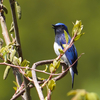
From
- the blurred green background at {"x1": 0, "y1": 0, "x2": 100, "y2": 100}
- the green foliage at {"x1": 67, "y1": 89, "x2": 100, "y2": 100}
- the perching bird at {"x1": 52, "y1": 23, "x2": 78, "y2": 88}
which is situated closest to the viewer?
the green foliage at {"x1": 67, "y1": 89, "x2": 100, "y2": 100}

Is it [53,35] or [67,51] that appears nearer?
[67,51]

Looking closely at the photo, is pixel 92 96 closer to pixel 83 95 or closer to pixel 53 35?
pixel 83 95

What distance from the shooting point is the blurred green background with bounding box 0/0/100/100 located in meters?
4.18

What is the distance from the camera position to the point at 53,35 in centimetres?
446

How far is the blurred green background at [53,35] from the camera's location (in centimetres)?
418

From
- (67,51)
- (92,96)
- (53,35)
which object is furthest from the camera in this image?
(53,35)

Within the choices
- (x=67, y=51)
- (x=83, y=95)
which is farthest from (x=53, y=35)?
(x=83, y=95)

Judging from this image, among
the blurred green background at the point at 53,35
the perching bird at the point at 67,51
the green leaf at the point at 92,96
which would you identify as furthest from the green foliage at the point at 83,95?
the blurred green background at the point at 53,35

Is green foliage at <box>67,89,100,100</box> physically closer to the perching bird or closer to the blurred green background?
the perching bird

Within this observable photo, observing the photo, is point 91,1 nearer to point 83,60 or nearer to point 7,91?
point 83,60

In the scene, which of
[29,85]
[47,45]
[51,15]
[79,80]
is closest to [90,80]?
[79,80]

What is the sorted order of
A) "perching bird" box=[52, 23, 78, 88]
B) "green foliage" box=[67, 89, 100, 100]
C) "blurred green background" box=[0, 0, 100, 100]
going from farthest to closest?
1. "blurred green background" box=[0, 0, 100, 100]
2. "perching bird" box=[52, 23, 78, 88]
3. "green foliage" box=[67, 89, 100, 100]

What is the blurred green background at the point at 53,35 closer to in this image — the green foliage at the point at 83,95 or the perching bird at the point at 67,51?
the perching bird at the point at 67,51

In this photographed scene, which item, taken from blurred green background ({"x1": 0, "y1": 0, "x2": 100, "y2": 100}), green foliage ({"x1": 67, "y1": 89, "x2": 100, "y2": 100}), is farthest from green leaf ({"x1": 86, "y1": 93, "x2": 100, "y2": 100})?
blurred green background ({"x1": 0, "y1": 0, "x2": 100, "y2": 100})
